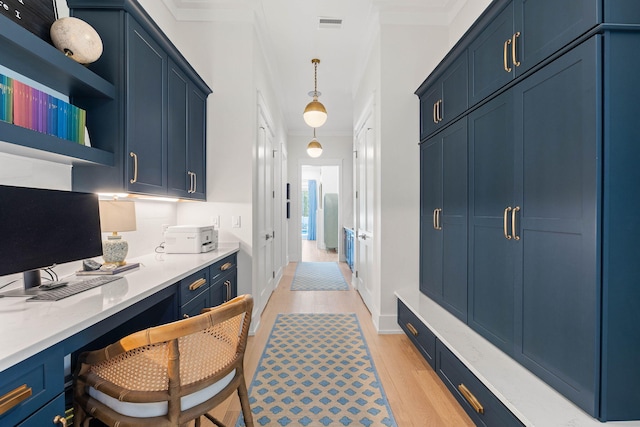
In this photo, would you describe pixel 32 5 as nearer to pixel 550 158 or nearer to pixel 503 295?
pixel 550 158

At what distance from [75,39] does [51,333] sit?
4.43 feet

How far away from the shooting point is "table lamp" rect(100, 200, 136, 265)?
1825 mm

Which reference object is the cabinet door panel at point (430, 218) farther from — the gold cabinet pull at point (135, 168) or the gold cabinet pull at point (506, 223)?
the gold cabinet pull at point (135, 168)

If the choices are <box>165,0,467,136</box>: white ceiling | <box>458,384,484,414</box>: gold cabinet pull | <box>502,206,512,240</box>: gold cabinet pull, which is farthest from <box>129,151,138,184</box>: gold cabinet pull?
<box>458,384,484,414</box>: gold cabinet pull

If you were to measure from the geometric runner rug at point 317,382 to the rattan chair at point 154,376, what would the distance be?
0.84m

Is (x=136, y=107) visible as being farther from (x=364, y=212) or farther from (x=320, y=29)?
(x=364, y=212)

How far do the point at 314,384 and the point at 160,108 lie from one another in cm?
216

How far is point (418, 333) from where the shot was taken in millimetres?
2471

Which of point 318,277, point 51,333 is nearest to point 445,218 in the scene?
point 51,333

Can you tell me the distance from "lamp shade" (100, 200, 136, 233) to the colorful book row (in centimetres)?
40

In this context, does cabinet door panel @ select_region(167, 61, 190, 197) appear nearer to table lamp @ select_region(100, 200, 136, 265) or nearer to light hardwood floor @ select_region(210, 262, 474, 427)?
table lamp @ select_region(100, 200, 136, 265)

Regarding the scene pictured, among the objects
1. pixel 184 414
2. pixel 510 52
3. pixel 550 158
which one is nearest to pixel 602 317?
pixel 550 158

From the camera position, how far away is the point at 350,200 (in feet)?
24.0

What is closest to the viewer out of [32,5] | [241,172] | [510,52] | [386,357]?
[32,5]
